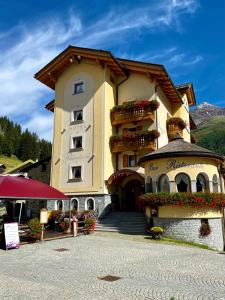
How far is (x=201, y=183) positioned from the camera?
66.6 ft

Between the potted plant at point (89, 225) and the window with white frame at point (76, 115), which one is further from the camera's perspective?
the window with white frame at point (76, 115)

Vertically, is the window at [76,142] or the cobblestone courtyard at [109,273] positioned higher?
the window at [76,142]

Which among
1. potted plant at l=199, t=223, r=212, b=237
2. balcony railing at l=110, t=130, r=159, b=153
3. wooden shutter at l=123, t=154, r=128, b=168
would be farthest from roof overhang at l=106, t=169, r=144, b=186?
potted plant at l=199, t=223, r=212, b=237

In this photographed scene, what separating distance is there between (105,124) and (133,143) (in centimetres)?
316

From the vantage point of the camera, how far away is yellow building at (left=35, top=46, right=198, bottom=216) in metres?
26.9

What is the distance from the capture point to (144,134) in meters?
26.7

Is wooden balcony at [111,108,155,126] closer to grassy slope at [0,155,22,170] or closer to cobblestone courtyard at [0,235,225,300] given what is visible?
cobblestone courtyard at [0,235,225,300]

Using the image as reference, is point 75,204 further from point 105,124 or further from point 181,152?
point 181,152

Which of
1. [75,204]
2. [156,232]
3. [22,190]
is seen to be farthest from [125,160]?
[22,190]

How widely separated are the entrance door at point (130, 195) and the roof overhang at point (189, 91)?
44.2ft

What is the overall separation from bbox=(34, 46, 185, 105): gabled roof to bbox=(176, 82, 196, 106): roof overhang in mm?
2910

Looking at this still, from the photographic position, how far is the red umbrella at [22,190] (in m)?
15.6

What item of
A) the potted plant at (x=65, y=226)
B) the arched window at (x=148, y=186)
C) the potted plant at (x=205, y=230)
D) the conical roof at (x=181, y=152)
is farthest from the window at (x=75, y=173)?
the potted plant at (x=205, y=230)

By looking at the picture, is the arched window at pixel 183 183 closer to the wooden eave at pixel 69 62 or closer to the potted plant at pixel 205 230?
the potted plant at pixel 205 230
